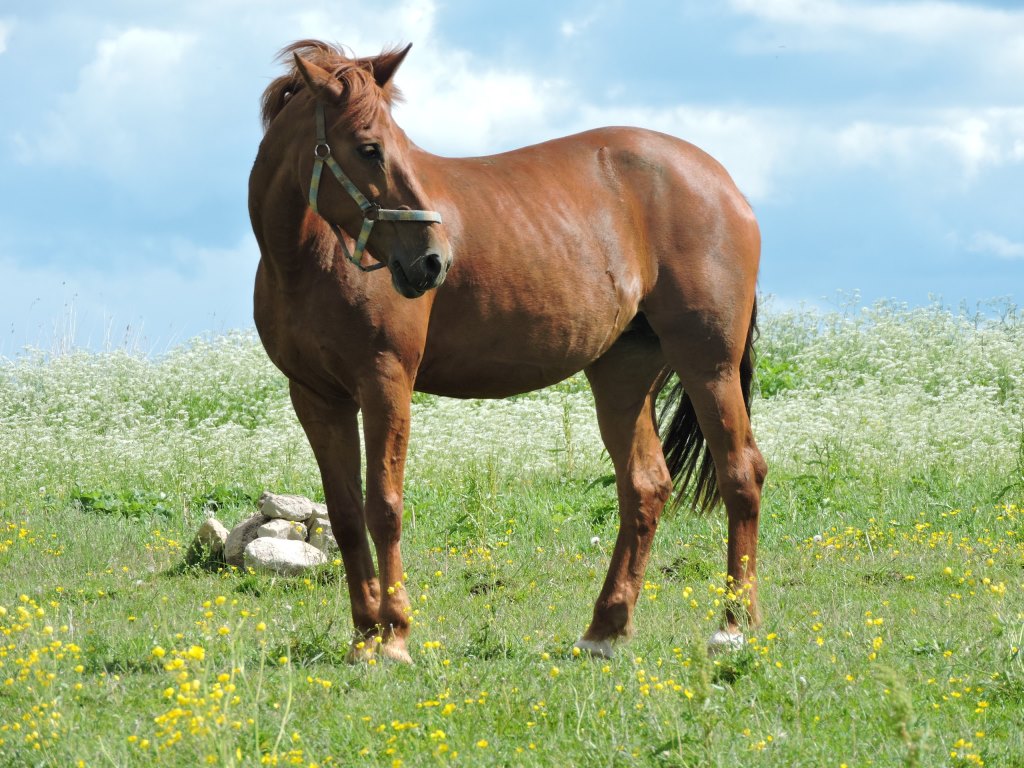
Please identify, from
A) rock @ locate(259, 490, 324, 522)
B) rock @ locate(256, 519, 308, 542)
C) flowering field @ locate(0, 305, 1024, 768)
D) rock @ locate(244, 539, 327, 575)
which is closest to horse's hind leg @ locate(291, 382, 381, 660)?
flowering field @ locate(0, 305, 1024, 768)

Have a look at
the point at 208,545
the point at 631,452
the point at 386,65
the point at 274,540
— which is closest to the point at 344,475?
the point at 631,452

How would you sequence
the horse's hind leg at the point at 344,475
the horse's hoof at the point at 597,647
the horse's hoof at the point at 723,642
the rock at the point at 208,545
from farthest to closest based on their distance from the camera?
the rock at the point at 208,545
the horse's hoof at the point at 597,647
the horse's hoof at the point at 723,642
the horse's hind leg at the point at 344,475

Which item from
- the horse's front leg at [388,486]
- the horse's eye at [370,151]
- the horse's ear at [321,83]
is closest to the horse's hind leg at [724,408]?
the horse's front leg at [388,486]

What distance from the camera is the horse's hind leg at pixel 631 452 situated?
20.0 ft

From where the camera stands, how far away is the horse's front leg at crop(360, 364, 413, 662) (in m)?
5.01

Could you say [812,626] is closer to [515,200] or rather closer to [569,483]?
[515,200]

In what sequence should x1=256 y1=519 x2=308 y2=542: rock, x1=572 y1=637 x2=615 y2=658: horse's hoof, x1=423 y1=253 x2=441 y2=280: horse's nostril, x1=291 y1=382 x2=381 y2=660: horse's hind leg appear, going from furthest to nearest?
x1=256 y1=519 x2=308 y2=542: rock
x1=572 y1=637 x2=615 y2=658: horse's hoof
x1=291 y1=382 x2=381 y2=660: horse's hind leg
x1=423 y1=253 x2=441 y2=280: horse's nostril

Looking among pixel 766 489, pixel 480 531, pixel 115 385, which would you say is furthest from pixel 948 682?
pixel 115 385

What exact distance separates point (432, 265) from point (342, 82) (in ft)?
3.00

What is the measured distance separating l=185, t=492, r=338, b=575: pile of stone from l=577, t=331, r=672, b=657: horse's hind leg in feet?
8.20

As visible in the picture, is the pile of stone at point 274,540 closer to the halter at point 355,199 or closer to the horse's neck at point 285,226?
the horse's neck at point 285,226

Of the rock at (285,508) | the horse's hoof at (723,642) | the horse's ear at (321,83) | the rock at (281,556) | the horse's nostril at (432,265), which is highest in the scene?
the horse's ear at (321,83)

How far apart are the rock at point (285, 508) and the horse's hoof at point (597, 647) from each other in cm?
A: 334

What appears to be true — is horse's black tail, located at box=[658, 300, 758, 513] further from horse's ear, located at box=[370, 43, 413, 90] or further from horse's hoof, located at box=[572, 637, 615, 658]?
horse's ear, located at box=[370, 43, 413, 90]
